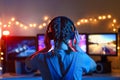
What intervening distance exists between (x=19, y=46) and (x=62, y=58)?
5.98 ft

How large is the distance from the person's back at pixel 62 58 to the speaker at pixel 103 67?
5.35 feet

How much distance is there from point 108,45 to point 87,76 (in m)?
0.56

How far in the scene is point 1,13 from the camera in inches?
139

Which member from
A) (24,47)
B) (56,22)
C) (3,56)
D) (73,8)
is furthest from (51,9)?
(56,22)

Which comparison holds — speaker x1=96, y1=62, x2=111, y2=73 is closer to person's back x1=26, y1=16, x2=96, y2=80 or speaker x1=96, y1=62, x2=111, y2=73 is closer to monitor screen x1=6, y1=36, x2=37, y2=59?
monitor screen x1=6, y1=36, x2=37, y2=59

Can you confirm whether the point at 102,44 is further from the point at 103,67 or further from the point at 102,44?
the point at 103,67

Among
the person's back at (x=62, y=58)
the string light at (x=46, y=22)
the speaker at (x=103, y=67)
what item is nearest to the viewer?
the person's back at (x=62, y=58)

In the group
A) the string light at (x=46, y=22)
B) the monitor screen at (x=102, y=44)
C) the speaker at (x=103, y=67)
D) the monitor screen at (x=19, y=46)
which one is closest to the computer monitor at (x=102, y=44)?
the monitor screen at (x=102, y=44)

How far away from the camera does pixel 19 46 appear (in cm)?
338

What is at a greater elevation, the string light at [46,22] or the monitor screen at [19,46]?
the string light at [46,22]

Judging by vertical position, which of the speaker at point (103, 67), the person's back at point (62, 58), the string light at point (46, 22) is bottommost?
the speaker at point (103, 67)

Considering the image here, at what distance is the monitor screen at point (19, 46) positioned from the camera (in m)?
3.38

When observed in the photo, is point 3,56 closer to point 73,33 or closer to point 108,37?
point 108,37

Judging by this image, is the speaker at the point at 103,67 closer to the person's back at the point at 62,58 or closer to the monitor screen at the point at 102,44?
the monitor screen at the point at 102,44
